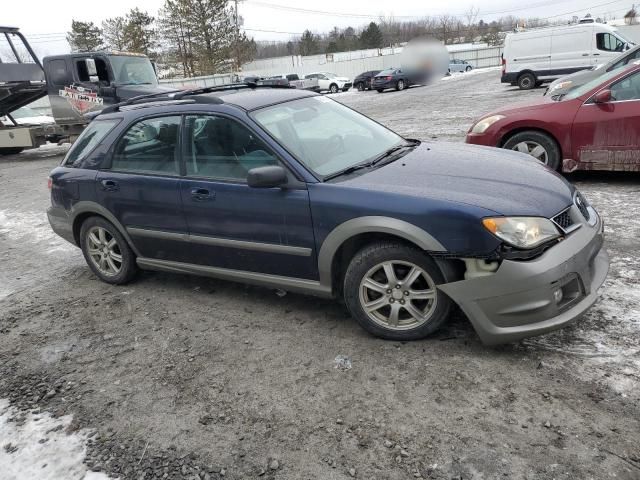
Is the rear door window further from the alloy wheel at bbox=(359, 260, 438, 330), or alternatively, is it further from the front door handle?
the alloy wheel at bbox=(359, 260, 438, 330)

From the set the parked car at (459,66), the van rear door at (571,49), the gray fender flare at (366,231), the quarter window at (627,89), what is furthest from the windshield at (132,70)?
the parked car at (459,66)

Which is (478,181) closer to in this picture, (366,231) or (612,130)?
(366,231)

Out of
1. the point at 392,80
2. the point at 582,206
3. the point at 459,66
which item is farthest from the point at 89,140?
the point at 459,66

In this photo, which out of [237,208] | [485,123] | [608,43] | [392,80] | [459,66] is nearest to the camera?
[237,208]

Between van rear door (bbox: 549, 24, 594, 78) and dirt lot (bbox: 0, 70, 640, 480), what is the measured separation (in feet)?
56.8

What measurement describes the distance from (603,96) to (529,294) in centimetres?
414

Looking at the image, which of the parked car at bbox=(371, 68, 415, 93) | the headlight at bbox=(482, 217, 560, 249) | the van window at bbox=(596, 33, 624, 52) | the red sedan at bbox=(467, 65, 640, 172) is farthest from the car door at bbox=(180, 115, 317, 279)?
the parked car at bbox=(371, 68, 415, 93)

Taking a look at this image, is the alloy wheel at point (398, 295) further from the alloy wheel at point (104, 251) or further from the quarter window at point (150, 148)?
the alloy wheel at point (104, 251)

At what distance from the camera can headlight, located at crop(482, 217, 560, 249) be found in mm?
2889

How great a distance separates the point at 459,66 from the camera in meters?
42.0

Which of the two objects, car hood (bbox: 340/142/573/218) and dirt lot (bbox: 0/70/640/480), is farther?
car hood (bbox: 340/142/573/218)

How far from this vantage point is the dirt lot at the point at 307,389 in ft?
7.97

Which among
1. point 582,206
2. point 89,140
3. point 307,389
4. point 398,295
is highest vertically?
point 89,140

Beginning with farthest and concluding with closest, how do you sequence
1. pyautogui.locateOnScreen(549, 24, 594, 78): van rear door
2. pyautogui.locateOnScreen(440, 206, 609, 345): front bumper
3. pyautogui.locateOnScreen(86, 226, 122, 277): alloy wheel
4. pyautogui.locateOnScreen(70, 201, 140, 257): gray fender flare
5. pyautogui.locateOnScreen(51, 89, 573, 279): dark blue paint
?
pyautogui.locateOnScreen(549, 24, 594, 78): van rear door, pyautogui.locateOnScreen(86, 226, 122, 277): alloy wheel, pyautogui.locateOnScreen(70, 201, 140, 257): gray fender flare, pyautogui.locateOnScreen(51, 89, 573, 279): dark blue paint, pyautogui.locateOnScreen(440, 206, 609, 345): front bumper
